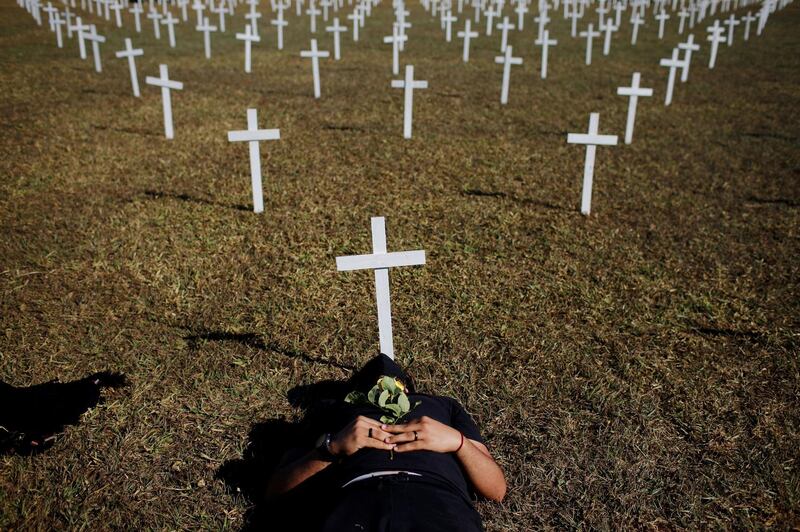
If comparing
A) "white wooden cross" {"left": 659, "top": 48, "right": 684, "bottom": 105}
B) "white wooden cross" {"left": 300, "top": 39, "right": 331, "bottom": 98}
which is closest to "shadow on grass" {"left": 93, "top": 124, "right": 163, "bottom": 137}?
"white wooden cross" {"left": 300, "top": 39, "right": 331, "bottom": 98}

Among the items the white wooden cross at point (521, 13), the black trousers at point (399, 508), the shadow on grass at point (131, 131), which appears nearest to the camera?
the black trousers at point (399, 508)

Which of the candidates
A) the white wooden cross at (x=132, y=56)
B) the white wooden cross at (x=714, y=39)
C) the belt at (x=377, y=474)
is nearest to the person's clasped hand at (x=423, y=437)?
the belt at (x=377, y=474)

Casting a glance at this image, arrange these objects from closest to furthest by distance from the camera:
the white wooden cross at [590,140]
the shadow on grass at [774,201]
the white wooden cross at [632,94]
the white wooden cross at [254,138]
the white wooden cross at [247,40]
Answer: the white wooden cross at [254,138] → the white wooden cross at [590,140] → the shadow on grass at [774,201] → the white wooden cross at [632,94] → the white wooden cross at [247,40]

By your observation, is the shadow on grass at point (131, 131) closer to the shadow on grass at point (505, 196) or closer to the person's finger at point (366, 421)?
the shadow on grass at point (505, 196)

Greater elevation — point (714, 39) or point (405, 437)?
point (714, 39)

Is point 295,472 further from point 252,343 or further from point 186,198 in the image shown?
point 186,198

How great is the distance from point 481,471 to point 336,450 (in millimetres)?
713

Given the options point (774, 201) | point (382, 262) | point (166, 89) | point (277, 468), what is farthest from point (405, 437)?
point (166, 89)

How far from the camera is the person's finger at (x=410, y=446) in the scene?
8.71 feet

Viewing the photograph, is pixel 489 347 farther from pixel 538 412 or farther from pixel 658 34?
pixel 658 34

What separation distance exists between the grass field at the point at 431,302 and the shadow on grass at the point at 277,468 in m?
0.05

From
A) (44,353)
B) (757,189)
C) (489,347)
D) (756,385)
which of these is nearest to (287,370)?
(489,347)

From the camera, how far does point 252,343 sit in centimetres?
489

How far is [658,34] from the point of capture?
32.2m
